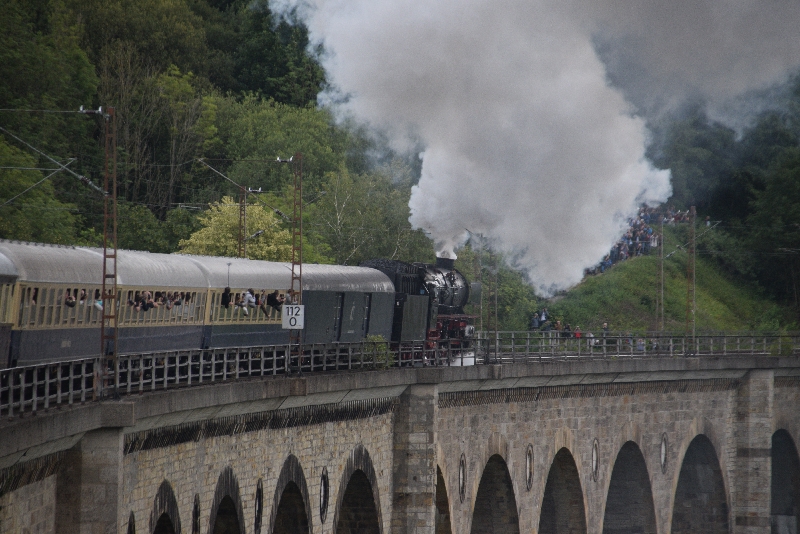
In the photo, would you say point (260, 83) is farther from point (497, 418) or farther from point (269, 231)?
point (497, 418)

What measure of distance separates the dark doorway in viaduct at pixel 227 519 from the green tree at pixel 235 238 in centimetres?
3773

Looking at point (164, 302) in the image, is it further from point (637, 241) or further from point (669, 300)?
point (669, 300)

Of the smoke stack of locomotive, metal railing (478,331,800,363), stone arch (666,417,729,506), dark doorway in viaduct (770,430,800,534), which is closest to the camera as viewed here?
metal railing (478,331,800,363)

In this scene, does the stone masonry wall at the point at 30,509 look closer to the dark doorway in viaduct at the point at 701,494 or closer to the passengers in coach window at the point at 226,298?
the passengers in coach window at the point at 226,298

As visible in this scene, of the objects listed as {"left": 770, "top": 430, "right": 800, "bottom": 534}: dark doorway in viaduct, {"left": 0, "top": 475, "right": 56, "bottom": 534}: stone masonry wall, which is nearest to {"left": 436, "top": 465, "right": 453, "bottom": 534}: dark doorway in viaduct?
{"left": 0, "top": 475, "right": 56, "bottom": 534}: stone masonry wall

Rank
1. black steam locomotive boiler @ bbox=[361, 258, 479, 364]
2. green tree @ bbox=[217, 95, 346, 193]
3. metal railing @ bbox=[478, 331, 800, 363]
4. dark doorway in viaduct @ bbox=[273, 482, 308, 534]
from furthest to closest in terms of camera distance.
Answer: green tree @ bbox=[217, 95, 346, 193] < metal railing @ bbox=[478, 331, 800, 363] < black steam locomotive boiler @ bbox=[361, 258, 479, 364] < dark doorway in viaduct @ bbox=[273, 482, 308, 534]

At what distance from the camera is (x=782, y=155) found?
3853 inches

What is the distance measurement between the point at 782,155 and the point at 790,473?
41381mm

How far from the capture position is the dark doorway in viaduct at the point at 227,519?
92.2ft

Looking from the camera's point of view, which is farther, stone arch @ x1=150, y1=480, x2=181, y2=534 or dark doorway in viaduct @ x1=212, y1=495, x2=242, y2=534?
dark doorway in viaduct @ x1=212, y1=495, x2=242, y2=534

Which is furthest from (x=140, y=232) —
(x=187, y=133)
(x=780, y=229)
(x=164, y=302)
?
(x=780, y=229)

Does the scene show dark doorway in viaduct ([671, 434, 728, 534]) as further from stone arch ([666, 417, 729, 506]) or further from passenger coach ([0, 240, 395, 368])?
passenger coach ([0, 240, 395, 368])

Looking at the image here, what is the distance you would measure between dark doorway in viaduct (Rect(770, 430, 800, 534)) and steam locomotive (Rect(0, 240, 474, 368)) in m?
15.3

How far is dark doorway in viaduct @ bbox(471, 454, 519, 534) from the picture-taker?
41812 mm
